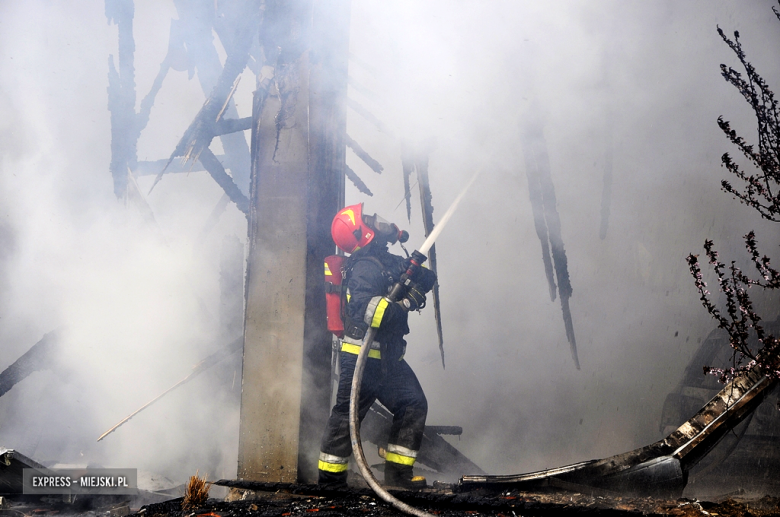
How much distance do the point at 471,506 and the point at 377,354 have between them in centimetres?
116

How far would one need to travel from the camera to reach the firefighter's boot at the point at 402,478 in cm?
329

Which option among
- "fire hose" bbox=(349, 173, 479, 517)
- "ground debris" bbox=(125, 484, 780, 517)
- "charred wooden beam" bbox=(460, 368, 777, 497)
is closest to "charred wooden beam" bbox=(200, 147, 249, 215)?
"fire hose" bbox=(349, 173, 479, 517)

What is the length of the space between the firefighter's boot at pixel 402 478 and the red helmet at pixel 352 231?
4.95ft

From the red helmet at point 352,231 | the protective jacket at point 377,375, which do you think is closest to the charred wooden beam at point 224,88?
the red helmet at point 352,231

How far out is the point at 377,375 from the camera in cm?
344

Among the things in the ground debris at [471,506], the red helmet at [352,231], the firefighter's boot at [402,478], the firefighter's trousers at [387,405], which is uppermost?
the red helmet at [352,231]

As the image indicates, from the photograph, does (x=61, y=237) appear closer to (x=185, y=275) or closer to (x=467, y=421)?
(x=185, y=275)

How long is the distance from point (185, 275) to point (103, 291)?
0.80m

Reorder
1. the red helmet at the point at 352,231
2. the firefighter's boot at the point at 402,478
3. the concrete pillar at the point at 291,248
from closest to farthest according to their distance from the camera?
1. the firefighter's boot at the point at 402,478
2. the red helmet at the point at 352,231
3. the concrete pillar at the point at 291,248

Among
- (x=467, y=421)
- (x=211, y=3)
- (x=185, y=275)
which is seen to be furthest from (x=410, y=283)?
(x=467, y=421)

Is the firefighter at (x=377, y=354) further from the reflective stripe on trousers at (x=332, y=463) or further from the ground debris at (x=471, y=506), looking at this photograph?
the ground debris at (x=471, y=506)

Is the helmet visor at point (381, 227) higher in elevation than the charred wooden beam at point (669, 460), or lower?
higher

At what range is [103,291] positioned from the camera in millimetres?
5074

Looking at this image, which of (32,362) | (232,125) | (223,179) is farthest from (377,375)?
(32,362)
